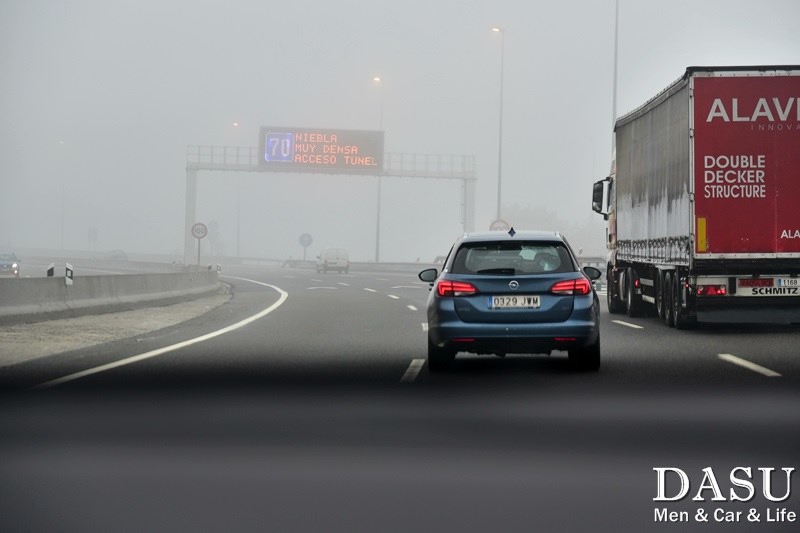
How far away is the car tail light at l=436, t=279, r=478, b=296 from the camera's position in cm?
1355

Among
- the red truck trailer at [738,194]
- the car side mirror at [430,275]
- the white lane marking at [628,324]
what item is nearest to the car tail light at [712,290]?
the red truck trailer at [738,194]

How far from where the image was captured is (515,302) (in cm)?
1349

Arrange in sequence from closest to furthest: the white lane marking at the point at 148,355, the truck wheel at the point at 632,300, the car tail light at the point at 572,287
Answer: the white lane marking at the point at 148,355 < the car tail light at the point at 572,287 < the truck wheel at the point at 632,300

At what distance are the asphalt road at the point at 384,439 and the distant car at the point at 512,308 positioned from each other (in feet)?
1.37

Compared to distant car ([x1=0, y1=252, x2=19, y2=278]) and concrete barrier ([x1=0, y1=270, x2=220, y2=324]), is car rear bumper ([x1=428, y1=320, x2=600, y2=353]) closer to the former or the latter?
concrete barrier ([x1=0, y1=270, x2=220, y2=324])

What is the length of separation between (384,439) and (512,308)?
4.25 metres

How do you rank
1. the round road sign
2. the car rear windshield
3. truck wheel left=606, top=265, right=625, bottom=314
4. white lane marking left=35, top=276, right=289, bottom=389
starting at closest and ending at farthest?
white lane marking left=35, top=276, right=289, bottom=389 → the car rear windshield → truck wheel left=606, top=265, right=625, bottom=314 → the round road sign

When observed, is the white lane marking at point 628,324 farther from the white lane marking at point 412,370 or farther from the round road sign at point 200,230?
the round road sign at point 200,230

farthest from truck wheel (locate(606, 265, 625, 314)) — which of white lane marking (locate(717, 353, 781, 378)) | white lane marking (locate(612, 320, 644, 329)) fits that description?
white lane marking (locate(717, 353, 781, 378))

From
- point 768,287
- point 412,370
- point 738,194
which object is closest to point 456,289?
point 412,370

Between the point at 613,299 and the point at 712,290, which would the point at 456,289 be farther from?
the point at 613,299

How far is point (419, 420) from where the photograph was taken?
1051 centimetres

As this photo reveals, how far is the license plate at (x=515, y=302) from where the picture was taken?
13.5m

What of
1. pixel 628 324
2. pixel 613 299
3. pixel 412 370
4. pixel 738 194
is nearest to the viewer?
pixel 412 370
